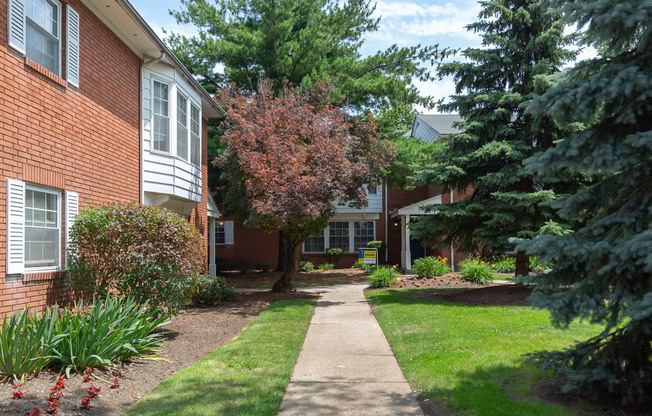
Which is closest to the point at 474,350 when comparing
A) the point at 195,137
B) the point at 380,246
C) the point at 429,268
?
the point at 195,137

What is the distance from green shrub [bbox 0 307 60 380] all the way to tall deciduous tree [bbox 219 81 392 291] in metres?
6.59

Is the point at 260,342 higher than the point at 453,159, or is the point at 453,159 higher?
the point at 453,159

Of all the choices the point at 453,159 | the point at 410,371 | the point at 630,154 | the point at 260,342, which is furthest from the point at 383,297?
the point at 630,154

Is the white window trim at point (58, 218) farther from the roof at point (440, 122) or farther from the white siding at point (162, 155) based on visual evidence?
the roof at point (440, 122)

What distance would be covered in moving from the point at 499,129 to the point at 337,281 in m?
9.41

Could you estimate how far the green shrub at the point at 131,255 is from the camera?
26.5ft

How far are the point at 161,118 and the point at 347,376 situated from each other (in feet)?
26.8

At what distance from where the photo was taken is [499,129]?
524 inches

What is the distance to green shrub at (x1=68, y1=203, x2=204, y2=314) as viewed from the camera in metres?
8.07

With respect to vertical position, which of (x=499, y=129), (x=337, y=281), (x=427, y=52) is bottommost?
(x=337, y=281)

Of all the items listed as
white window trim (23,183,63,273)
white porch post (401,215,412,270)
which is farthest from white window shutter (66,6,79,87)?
white porch post (401,215,412,270)

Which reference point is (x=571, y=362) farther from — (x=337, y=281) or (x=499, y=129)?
(x=337, y=281)

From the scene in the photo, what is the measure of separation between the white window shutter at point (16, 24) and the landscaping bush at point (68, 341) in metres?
3.70

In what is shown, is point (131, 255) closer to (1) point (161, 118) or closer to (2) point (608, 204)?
(1) point (161, 118)
